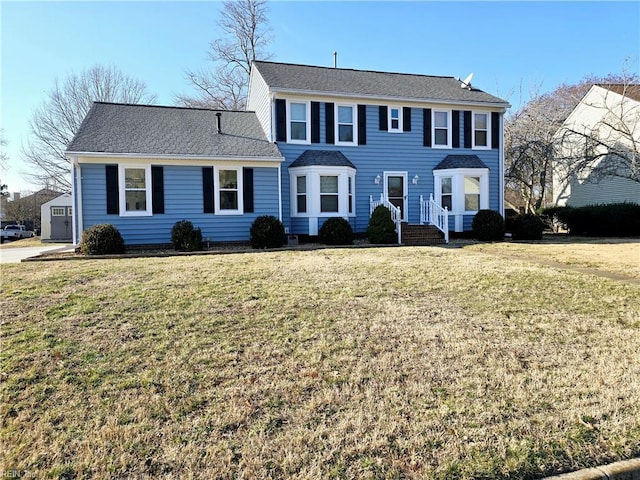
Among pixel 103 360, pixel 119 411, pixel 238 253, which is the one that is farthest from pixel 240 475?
pixel 238 253

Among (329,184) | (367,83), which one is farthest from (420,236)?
(367,83)

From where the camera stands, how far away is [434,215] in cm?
1593

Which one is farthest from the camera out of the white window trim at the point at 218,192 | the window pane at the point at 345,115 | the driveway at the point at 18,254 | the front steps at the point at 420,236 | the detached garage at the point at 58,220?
the detached garage at the point at 58,220

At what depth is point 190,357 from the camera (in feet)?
12.7

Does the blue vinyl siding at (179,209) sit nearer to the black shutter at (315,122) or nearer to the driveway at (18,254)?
the driveway at (18,254)

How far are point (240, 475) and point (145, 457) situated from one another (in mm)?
609

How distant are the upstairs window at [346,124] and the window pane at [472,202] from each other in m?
5.13

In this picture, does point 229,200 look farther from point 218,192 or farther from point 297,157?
point 297,157

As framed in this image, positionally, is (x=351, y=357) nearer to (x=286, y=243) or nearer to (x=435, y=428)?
(x=435, y=428)

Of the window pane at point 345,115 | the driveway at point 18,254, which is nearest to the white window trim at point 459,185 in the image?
the window pane at point 345,115

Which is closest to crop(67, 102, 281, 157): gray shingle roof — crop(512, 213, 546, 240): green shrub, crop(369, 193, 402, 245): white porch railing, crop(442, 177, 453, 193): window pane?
crop(369, 193, 402, 245): white porch railing

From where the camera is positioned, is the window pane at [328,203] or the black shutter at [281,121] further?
the black shutter at [281,121]

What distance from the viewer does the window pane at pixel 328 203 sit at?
1502 centimetres

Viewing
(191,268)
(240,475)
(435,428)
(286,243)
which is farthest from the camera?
(286,243)
